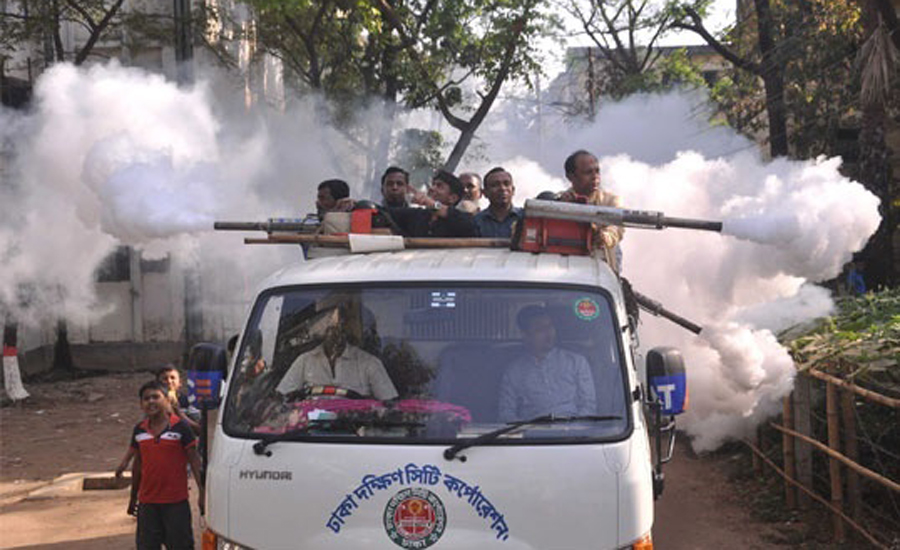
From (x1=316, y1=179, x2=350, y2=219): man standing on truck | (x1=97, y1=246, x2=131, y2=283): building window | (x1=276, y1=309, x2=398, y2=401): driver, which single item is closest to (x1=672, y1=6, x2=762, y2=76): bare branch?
(x1=97, y1=246, x2=131, y2=283): building window

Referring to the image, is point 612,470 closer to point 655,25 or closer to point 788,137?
point 788,137

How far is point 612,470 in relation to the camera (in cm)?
366

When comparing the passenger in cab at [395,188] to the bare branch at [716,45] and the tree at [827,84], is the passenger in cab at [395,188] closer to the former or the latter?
the tree at [827,84]

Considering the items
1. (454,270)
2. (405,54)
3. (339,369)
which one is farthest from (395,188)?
(405,54)

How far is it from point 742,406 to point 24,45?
39.6 feet

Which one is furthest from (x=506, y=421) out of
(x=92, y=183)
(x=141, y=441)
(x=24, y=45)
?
(x=24, y=45)

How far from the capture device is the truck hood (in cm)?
358

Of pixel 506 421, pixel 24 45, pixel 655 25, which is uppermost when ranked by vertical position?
pixel 655 25

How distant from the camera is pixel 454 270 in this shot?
4246 mm

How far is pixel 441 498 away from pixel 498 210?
291 cm

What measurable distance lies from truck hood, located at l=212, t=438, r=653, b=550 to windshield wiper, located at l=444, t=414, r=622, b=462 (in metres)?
0.03

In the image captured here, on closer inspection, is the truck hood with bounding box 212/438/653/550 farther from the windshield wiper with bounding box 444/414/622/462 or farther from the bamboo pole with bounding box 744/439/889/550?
the bamboo pole with bounding box 744/439/889/550

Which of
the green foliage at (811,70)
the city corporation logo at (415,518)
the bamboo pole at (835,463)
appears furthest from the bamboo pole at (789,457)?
the green foliage at (811,70)

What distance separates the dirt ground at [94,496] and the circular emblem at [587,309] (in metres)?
3.20
